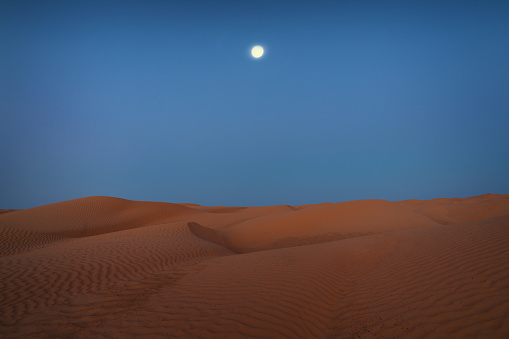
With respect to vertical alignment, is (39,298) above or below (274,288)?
above

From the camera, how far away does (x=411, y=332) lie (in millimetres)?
3725

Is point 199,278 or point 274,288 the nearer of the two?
point 274,288

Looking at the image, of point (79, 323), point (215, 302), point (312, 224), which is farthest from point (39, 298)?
point (312, 224)

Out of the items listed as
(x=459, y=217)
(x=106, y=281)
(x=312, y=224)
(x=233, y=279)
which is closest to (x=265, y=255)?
(x=233, y=279)

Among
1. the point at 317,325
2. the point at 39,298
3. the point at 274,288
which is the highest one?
the point at 39,298

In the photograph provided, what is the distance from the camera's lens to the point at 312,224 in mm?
18250

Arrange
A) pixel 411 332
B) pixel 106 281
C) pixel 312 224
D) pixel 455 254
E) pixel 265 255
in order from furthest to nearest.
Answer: pixel 312 224 < pixel 265 255 < pixel 106 281 < pixel 455 254 < pixel 411 332

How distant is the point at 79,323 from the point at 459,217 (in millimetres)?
27031

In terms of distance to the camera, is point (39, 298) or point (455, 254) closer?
point (39, 298)

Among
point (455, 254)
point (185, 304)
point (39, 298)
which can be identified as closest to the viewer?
point (185, 304)

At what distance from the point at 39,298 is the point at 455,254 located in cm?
981

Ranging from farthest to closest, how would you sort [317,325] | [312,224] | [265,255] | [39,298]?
[312,224] → [265,255] → [39,298] → [317,325]

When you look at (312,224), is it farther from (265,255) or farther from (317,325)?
(317,325)

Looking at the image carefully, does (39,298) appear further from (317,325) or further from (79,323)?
(317,325)
